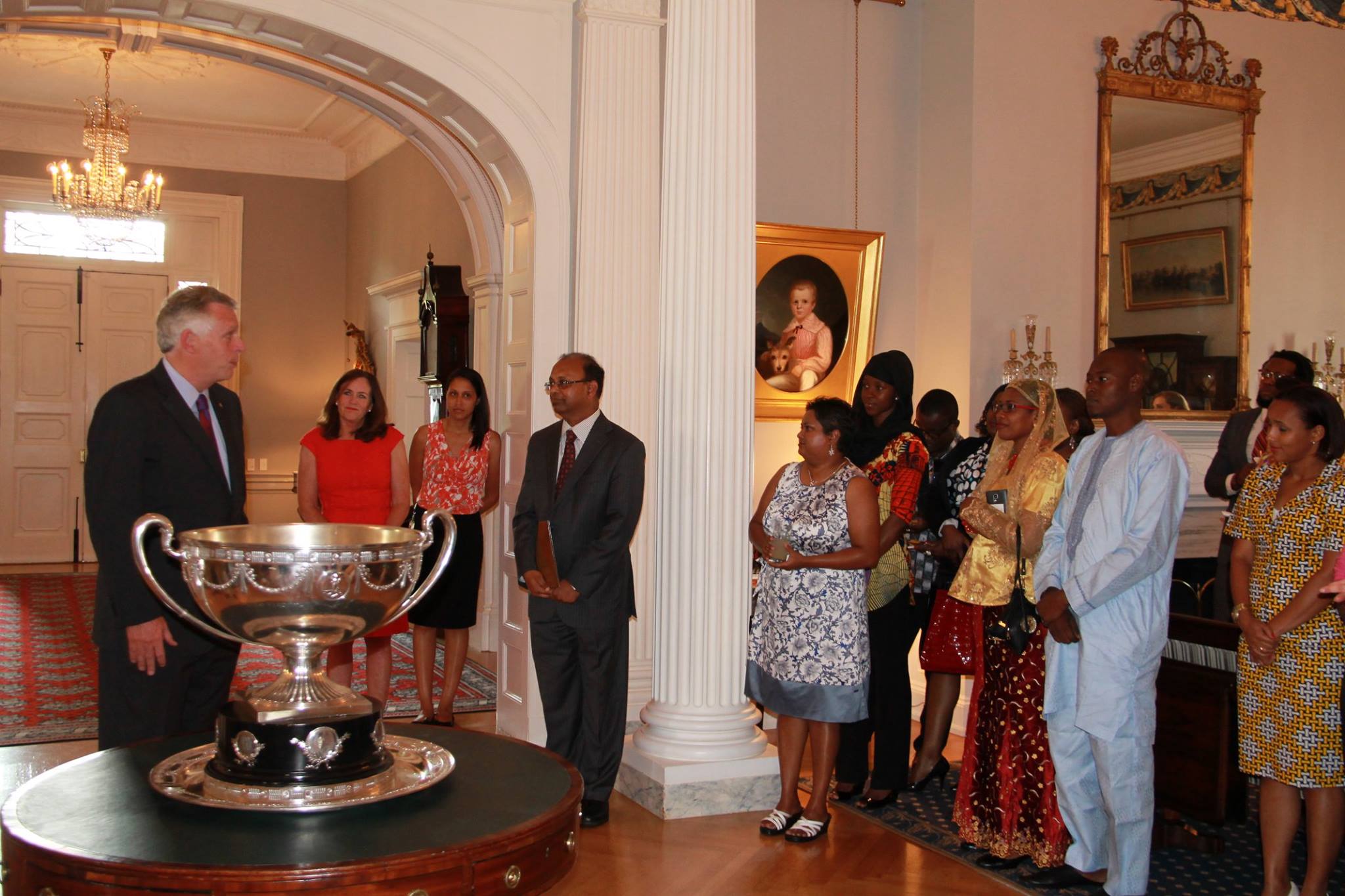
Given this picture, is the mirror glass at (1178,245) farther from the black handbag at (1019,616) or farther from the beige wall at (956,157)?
the black handbag at (1019,616)

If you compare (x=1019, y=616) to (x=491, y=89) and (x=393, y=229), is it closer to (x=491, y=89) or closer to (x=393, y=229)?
(x=491, y=89)

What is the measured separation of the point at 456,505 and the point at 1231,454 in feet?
13.2

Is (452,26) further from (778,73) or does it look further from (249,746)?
(249,746)

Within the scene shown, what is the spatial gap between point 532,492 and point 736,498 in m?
0.83

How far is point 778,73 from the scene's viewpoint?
6969 mm

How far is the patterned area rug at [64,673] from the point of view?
6.27 m

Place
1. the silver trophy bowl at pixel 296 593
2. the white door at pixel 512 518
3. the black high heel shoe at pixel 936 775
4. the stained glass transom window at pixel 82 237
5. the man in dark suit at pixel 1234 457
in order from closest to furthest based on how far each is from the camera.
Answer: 1. the silver trophy bowl at pixel 296 593
2. the black high heel shoe at pixel 936 775
3. the white door at pixel 512 518
4. the man in dark suit at pixel 1234 457
5. the stained glass transom window at pixel 82 237

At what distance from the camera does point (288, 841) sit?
5.54 feet

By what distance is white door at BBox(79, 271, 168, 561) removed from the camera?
41.6 ft

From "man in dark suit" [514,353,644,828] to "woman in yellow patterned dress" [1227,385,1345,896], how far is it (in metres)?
2.18

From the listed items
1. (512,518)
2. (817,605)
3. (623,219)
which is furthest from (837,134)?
(817,605)

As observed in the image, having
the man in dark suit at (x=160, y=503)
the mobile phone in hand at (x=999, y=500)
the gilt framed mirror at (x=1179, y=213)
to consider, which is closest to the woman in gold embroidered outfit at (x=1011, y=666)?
the mobile phone in hand at (x=999, y=500)

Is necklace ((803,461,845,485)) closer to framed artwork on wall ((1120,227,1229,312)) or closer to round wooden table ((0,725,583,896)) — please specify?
round wooden table ((0,725,583,896))

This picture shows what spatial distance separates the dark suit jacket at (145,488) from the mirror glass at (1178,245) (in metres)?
5.86
